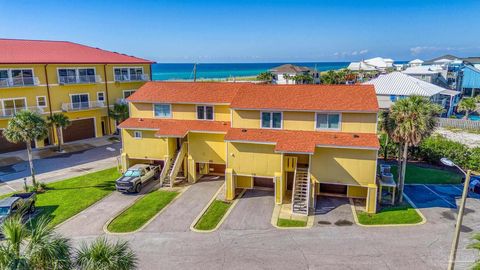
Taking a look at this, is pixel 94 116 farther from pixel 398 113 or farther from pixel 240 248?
pixel 398 113

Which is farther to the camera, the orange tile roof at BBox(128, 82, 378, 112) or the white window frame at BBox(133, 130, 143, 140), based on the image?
the white window frame at BBox(133, 130, 143, 140)

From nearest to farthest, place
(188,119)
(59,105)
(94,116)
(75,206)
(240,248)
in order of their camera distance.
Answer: (240,248)
(75,206)
(188,119)
(59,105)
(94,116)

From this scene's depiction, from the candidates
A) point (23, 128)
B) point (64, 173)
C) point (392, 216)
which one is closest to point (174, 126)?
point (23, 128)

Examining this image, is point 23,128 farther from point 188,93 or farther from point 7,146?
point 7,146

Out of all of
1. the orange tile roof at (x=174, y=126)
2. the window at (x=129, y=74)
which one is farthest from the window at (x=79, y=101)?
the orange tile roof at (x=174, y=126)

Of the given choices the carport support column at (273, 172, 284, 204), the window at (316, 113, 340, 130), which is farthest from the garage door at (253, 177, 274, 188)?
the window at (316, 113, 340, 130)

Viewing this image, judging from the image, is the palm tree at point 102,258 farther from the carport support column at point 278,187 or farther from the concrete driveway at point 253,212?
the carport support column at point 278,187

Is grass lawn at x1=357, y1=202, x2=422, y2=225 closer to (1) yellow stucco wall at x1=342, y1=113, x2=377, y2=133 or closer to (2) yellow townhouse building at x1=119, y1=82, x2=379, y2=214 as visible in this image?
(2) yellow townhouse building at x1=119, y1=82, x2=379, y2=214

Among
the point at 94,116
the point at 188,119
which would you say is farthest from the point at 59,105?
the point at 188,119
